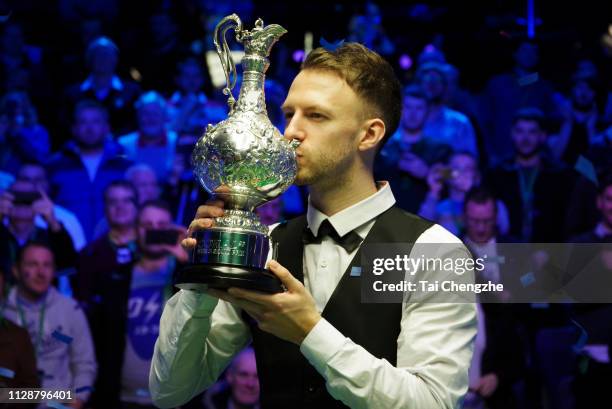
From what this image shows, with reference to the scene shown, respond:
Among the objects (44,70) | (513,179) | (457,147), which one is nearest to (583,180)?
(513,179)

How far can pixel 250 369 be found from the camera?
434 cm

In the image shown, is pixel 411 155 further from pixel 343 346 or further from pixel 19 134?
pixel 343 346

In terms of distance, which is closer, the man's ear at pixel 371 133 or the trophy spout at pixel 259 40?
the trophy spout at pixel 259 40

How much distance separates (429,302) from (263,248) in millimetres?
400

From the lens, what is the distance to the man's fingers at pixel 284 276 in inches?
70.6

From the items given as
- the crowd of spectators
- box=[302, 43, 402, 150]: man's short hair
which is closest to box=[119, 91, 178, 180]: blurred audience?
the crowd of spectators

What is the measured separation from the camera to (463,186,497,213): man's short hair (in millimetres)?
4525

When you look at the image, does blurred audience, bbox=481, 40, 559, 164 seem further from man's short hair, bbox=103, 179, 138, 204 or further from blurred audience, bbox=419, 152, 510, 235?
man's short hair, bbox=103, 179, 138, 204

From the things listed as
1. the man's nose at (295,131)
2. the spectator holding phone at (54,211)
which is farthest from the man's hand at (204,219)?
the spectator holding phone at (54,211)

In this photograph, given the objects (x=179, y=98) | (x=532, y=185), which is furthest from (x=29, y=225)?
(x=532, y=185)

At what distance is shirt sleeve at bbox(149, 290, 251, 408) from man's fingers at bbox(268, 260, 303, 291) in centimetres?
23

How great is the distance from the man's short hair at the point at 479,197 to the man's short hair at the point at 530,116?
0.52m

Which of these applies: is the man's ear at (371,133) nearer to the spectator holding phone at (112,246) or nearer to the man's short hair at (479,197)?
the man's short hair at (479,197)

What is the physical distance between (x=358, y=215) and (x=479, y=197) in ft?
8.03
